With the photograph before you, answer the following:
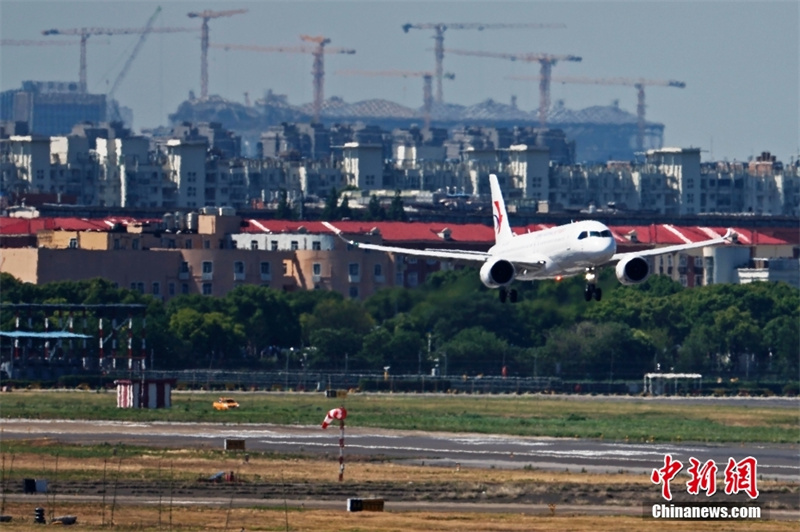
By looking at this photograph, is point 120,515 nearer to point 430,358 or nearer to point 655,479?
point 655,479

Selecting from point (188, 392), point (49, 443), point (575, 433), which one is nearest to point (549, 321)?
point (188, 392)

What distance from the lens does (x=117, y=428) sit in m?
113

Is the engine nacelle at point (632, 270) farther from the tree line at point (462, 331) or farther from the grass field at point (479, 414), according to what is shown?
the tree line at point (462, 331)

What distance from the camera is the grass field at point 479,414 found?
117000 millimetres

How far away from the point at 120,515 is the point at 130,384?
190 ft

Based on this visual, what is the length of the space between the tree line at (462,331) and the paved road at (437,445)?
5083 cm

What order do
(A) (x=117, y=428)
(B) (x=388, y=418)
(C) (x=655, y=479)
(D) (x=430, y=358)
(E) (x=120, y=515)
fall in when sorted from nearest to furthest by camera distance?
(E) (x=120, y=515) < (C) (x=655, y=479) < (A) (x=117, y=428) < (B) (x=388, y=418) < (D) (x=430, y=358)

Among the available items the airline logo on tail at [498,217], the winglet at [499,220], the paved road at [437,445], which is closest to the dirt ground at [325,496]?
the paved road at [437,445]

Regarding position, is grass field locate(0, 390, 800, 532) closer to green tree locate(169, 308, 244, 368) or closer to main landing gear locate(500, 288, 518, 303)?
main landing gear locate(500, 288, 518, 303)

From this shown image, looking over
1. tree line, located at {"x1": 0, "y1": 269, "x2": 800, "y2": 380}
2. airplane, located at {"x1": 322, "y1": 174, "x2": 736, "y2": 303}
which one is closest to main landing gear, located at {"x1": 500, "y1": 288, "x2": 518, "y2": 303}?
airplane, located at {"x1": 322, "y1": 174, "x2": 736, "y2": 303}

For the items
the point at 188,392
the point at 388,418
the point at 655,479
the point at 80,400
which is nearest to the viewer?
the point at 655,479

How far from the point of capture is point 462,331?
566 ft

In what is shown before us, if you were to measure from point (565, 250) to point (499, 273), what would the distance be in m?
4.75

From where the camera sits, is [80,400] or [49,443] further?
[80,400]
